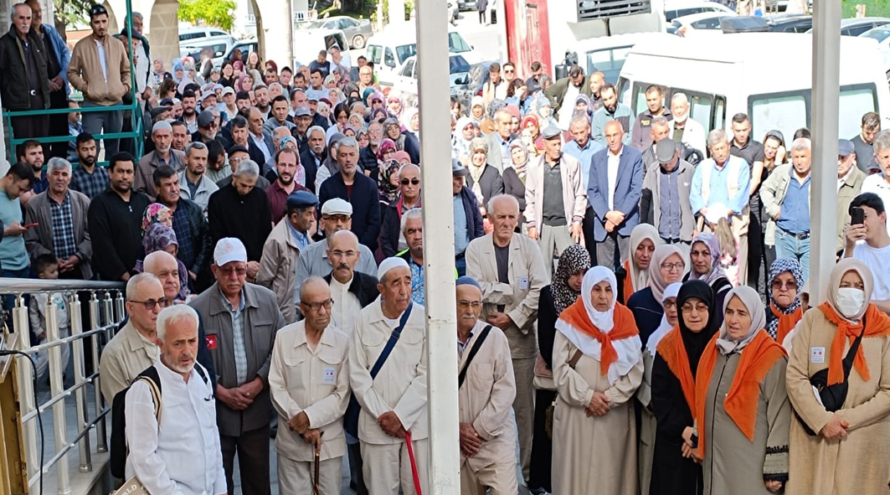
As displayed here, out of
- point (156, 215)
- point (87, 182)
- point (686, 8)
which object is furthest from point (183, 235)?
point (686, 8)

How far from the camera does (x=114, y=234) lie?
9242mm

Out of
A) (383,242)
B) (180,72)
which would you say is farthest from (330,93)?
(383,242)

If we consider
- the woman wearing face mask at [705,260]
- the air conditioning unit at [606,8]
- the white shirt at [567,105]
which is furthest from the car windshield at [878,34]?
the woman wearing face mask at [705,260]

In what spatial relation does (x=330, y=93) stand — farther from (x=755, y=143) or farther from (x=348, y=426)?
(x=348, y=426)

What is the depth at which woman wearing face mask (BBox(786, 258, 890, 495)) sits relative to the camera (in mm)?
6773

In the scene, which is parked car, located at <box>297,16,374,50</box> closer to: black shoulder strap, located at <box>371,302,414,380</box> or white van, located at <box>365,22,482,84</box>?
white van, located at <box>365,22,482,84</box>

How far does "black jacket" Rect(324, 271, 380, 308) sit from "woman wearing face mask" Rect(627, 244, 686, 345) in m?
1.65

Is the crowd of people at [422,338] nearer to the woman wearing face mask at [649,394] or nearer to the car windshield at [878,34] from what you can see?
the woman wearing face mask at [649,394]

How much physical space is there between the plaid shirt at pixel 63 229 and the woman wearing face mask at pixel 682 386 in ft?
16.2

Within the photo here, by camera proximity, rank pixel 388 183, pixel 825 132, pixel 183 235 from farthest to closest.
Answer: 1. pixel 388 183
2. pixel 183 235
3. pixel 825 132

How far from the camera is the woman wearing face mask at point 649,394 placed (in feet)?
24.6

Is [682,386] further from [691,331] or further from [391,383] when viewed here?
[391,383]

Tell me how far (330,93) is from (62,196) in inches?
428

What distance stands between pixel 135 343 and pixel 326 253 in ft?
7.04
